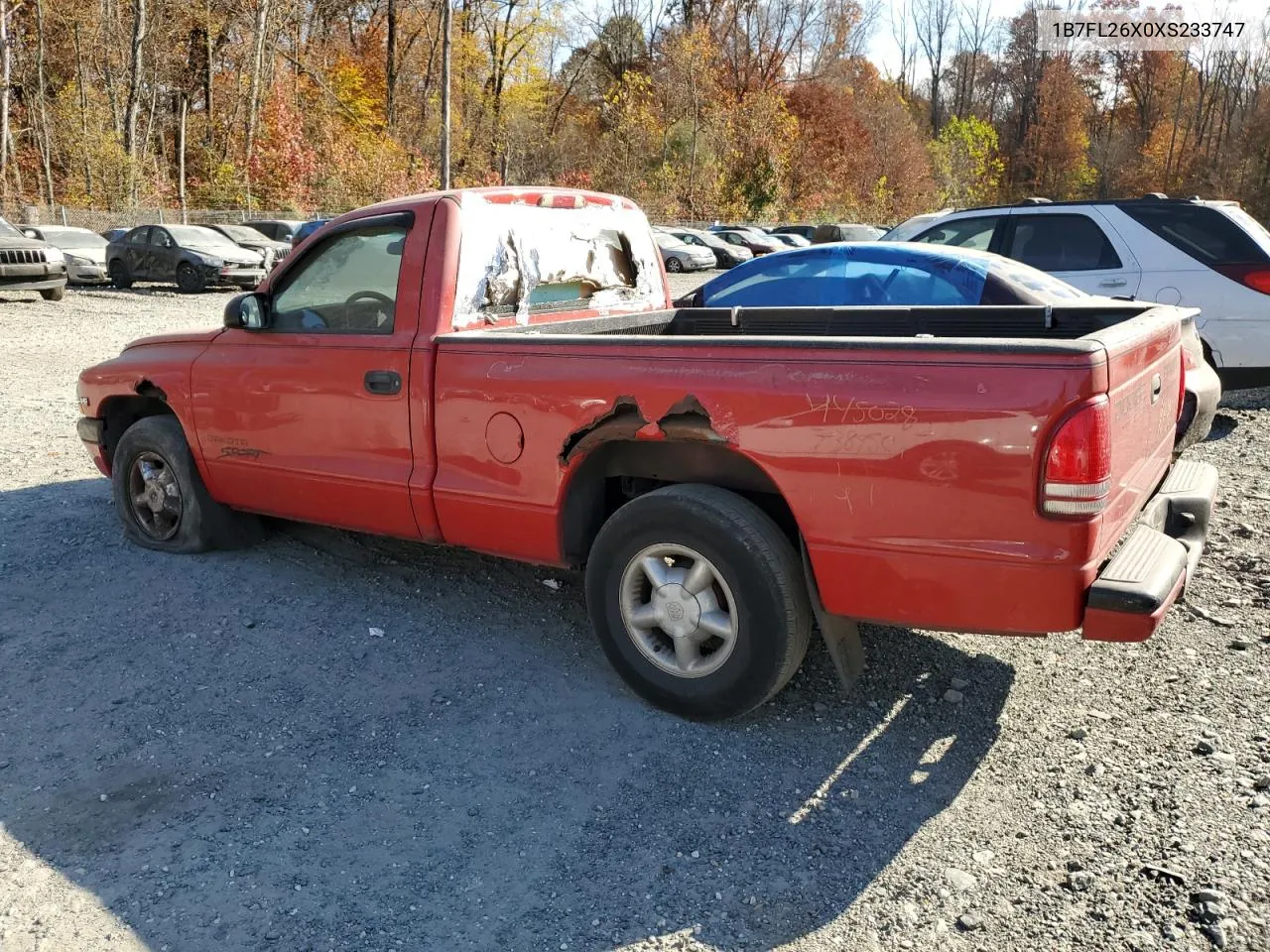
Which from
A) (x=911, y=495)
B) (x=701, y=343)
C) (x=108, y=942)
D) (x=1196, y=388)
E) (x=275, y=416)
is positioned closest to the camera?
(x=108, y=942)

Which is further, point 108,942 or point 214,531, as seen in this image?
point 214,531

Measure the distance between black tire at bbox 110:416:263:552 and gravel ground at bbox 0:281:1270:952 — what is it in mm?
Result: 366

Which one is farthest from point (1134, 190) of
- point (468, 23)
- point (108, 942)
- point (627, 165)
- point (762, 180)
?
point (108, 942)

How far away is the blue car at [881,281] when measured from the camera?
268 inches

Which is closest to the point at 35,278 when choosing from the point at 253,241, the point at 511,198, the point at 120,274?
the point at 120,274

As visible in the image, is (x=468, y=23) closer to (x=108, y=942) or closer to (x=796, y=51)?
(x=796, y=51)

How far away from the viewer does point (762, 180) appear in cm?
5316

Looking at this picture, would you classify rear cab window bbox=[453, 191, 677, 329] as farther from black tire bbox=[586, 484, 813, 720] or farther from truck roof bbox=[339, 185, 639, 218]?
black tire bbox=[586, 484, 813, 720]

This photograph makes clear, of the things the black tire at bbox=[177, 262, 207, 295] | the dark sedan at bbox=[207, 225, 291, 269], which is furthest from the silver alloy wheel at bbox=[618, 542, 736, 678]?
the dark sedan at bbox=[207, 225, 291, 269]

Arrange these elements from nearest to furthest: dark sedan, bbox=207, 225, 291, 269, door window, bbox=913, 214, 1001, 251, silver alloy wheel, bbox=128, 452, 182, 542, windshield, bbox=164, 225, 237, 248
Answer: silver alloy wheel, bbox=128, 452, 182, 542, door window, bbox=913, 214, 1001, 251, windshield, bbox=164, 225, 237, 248, dark sedan, bbox=207, 225, 291, 269

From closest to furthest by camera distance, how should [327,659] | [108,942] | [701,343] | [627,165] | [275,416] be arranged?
[108,942], [701,343], [327,659], [275,416], [627,165]

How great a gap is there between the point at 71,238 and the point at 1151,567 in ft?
89.9

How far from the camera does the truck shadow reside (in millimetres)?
2824

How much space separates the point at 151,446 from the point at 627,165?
49.1 metres
